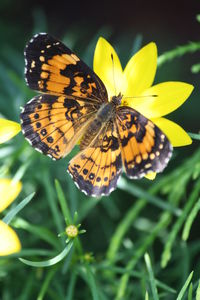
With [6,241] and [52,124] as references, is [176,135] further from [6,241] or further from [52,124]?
[6,241]

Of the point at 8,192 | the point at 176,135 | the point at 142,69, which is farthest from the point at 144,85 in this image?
the point at 8,192

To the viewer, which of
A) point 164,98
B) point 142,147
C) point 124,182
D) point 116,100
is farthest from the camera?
point 124,182

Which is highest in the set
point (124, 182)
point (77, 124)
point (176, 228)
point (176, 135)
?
point (77, 124)

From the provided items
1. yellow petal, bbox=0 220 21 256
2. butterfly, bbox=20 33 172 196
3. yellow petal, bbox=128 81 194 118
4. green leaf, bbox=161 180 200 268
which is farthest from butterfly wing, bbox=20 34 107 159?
green leaf, bbox=161 180 200 268

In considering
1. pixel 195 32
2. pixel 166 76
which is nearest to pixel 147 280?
pixel 166 76

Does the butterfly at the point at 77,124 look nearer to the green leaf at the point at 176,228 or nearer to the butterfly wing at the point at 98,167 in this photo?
the butterfly wing at the point at 98,167

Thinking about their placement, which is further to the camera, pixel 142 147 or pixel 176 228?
pixel 176 228

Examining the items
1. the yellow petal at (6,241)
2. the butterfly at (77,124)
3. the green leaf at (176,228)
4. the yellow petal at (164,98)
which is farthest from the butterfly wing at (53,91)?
the green leaf at (176,228)

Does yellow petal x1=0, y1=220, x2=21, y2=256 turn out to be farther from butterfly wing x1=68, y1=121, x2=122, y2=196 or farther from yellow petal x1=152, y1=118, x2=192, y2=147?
yellow petal x1=152, y1=118, x2=192, y2=147
